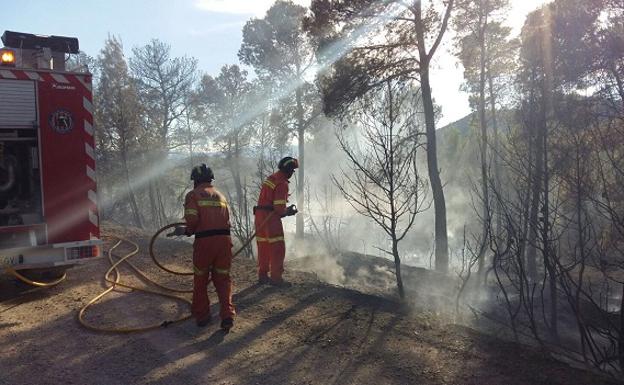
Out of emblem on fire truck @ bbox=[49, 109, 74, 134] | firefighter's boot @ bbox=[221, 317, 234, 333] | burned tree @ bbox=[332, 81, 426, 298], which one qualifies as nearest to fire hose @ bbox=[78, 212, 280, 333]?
firefighter's boot @ bbox=[221, 317, 234, 333]

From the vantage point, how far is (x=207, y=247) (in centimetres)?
496

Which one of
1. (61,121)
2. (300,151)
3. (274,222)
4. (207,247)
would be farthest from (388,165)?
(300,151)

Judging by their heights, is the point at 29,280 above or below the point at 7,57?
below

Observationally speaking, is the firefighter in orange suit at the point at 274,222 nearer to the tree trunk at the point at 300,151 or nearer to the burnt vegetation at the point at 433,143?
the burnt vegetation at the point at 433,143

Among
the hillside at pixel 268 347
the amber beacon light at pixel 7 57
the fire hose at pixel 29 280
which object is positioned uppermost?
the amber beacon light at pixel 7 57

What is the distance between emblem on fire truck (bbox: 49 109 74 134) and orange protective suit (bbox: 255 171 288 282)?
8.71 feet

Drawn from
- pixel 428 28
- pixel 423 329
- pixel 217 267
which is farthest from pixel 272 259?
pixel 428 28

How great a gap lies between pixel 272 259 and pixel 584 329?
3.97 meters

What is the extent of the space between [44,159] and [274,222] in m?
3.06

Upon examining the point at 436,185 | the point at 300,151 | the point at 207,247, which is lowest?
the point at 207,247

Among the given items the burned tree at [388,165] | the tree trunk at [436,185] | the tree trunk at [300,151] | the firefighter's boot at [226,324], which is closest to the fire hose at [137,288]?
the firefighter's boot at [226,324]

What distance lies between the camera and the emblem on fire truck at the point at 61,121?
19.2ft

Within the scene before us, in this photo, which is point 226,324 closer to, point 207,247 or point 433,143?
point 207,247

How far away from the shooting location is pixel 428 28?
14.2 m
